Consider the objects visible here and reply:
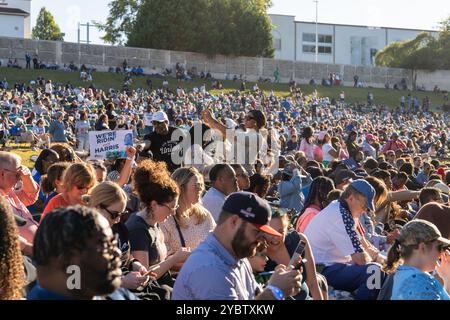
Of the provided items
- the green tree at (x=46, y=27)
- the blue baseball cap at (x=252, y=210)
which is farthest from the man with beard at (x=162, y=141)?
the green tree at (x=46, y=27)

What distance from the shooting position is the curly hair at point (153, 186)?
6.81 metres

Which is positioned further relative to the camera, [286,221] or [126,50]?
[126,50]

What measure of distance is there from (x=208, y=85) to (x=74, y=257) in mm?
Result: 59562

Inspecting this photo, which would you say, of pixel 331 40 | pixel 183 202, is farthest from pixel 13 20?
pixel 183 202

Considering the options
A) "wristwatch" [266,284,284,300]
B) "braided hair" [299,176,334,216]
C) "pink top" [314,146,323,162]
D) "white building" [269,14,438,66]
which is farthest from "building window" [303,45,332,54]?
"wristwatch" [266,284,284,300]

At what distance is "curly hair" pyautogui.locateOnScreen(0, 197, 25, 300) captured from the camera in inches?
142

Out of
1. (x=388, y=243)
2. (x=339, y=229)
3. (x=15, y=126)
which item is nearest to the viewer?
(x=339, y=229)

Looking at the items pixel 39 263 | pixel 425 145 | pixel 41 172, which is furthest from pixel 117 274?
pixel 425 145

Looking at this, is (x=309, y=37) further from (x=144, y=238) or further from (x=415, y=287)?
(x=415, y=287)

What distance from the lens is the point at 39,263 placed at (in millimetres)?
3615

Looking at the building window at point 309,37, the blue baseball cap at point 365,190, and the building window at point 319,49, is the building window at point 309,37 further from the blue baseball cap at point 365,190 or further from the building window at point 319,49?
the blue baseball cap at point 365,190

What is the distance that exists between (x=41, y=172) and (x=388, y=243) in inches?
164

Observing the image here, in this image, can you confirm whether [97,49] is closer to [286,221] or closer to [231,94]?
[231,94]

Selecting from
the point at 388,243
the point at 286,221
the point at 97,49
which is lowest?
the point at 388,243
